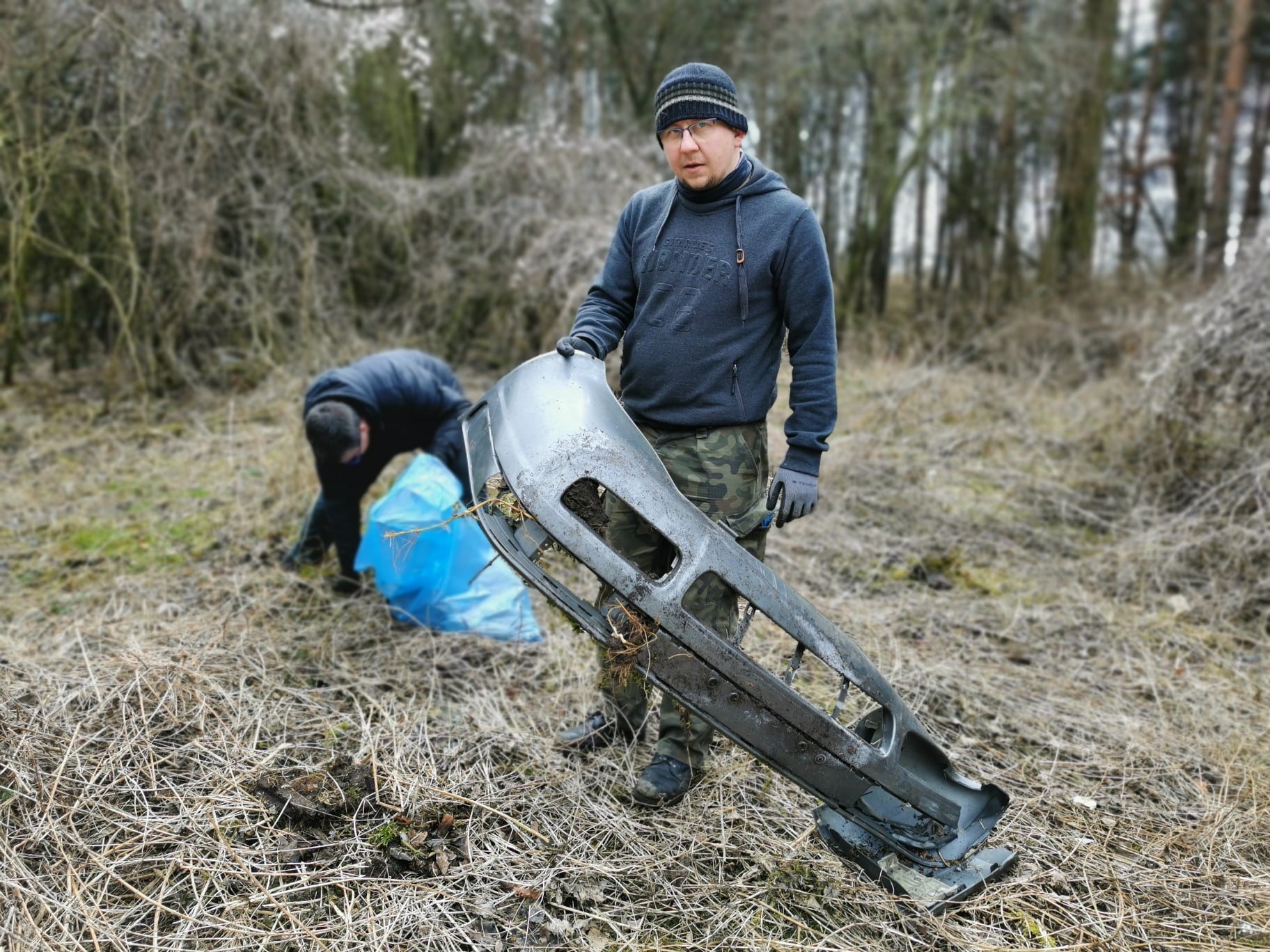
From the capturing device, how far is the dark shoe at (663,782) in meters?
2.51

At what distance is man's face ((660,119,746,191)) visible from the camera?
2184 millimetres

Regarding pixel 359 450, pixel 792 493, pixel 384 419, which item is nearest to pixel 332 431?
pixel 359 450

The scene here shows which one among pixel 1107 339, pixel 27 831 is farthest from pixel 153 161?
pixel 1107 339

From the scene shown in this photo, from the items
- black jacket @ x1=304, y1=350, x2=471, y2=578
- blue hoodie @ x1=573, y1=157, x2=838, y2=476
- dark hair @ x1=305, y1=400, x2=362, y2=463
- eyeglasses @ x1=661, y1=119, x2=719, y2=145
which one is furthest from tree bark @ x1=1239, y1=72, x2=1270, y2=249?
dark hair @ x1=305, y1=400, x2=362, y2=463

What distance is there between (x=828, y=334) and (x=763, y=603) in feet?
2.37

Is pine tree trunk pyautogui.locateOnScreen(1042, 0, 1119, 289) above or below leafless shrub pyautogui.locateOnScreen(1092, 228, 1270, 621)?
above

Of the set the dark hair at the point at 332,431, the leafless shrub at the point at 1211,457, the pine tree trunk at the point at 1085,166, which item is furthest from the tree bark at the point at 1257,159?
the dark hair at the point at 332,431

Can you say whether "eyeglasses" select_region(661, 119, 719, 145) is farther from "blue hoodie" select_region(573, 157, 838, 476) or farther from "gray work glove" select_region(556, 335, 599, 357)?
"gray work glove" select_region(556, 335, 599, 357)

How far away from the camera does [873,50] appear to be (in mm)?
11586

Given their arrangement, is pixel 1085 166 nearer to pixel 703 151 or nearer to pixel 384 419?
pixel 384 419

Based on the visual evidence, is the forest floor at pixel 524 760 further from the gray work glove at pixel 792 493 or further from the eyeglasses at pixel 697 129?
the eyeglasses at pixel 697 129

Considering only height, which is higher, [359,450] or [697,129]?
[697,129]

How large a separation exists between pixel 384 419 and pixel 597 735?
1.67 m

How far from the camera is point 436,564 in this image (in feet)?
11.4
